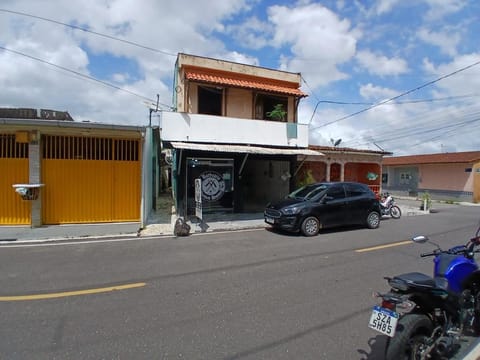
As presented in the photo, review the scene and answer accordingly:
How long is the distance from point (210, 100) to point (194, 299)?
10.9m

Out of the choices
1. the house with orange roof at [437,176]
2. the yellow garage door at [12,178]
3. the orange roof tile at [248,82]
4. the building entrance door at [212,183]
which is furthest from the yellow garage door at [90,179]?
the house with orange roof at [437,176]

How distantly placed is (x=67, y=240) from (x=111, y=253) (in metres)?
2.25

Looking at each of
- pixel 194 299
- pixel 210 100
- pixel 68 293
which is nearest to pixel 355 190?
pixel 210 100

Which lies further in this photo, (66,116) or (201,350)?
(66,116)

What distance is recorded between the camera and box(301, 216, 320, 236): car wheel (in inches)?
362

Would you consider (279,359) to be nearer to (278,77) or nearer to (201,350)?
(201,350)

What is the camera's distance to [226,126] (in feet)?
42.4

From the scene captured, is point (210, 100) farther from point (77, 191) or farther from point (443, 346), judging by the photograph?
point (443, 346)

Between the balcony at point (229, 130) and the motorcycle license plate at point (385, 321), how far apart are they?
34.0ft

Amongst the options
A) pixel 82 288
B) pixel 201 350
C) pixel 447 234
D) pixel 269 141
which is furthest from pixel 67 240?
pixel 447 234

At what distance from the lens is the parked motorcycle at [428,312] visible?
2596 mm

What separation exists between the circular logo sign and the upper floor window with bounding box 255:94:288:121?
3.61 m

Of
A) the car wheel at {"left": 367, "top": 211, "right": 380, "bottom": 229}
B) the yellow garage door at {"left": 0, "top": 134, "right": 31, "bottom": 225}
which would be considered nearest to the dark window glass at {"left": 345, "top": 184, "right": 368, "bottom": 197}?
the car wheel at {"left": 367, "top": 211, "right": 380, "bottom": 229}

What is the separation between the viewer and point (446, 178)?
2717cm
